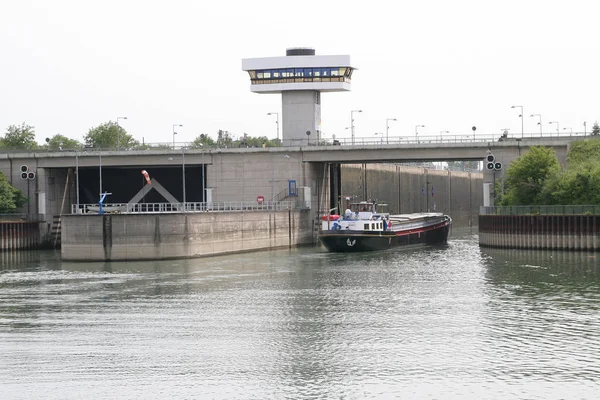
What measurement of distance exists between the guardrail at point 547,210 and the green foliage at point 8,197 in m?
52.7

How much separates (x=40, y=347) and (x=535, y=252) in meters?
56.6

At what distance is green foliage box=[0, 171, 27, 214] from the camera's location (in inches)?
4530

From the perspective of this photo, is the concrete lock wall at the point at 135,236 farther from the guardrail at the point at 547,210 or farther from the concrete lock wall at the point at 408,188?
the concrete lock wall at the point at 408,188

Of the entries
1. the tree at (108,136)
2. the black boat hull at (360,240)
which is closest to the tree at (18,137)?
the tree at (108,136)

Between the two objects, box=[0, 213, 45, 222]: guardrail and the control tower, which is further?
the control tower

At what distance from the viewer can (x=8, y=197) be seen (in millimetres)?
115750

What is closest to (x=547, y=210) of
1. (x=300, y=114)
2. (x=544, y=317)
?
(x=300, y=114)

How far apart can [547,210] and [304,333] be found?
51059mm

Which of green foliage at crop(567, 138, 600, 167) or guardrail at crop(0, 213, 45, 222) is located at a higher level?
green foliage at crop(567, 138, 600, 167)

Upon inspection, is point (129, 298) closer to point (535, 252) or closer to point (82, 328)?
point (82, 328)

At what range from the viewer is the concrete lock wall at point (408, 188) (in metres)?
140

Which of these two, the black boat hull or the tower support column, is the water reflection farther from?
the tower support column

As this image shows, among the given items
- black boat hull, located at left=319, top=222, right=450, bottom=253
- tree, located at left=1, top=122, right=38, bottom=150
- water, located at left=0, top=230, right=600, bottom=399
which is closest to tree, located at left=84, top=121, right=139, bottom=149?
tree, located at left=1, top=122, right=38, bottom=150

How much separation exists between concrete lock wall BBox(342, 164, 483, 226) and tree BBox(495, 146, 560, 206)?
35429 millimetres
